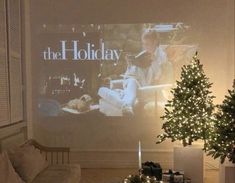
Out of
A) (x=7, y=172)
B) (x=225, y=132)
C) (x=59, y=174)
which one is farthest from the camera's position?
(x=225, y=132)

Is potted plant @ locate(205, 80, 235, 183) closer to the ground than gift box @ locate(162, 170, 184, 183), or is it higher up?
higher up

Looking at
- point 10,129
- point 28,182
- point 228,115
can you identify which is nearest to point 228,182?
point 228,115

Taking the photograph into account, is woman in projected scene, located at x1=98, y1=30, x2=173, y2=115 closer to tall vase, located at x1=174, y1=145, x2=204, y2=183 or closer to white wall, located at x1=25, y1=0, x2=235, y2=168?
A: white wall, located at x1=25, y1=0, x2=235, y2=168

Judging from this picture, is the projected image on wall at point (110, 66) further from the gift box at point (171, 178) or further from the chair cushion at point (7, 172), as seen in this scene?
the chair cushion at point (7, 172)

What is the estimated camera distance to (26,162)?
4027mm

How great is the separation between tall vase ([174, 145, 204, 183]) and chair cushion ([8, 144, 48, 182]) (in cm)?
236

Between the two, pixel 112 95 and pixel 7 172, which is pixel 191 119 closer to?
pixel 112 95

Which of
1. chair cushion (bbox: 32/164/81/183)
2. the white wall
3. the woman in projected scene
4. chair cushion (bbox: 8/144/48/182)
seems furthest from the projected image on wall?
chair cushion (bbox: 8/144/48/182)

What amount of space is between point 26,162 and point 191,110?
2.78m

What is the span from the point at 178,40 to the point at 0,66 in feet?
11.7

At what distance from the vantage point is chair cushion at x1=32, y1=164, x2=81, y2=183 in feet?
12.8

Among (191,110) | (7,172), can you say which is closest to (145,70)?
(191,110)

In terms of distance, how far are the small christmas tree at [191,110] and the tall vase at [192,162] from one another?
0.14 m

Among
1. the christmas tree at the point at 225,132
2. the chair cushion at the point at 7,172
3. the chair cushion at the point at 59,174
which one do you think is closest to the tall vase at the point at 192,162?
the christmas tree at the point at 225,132
